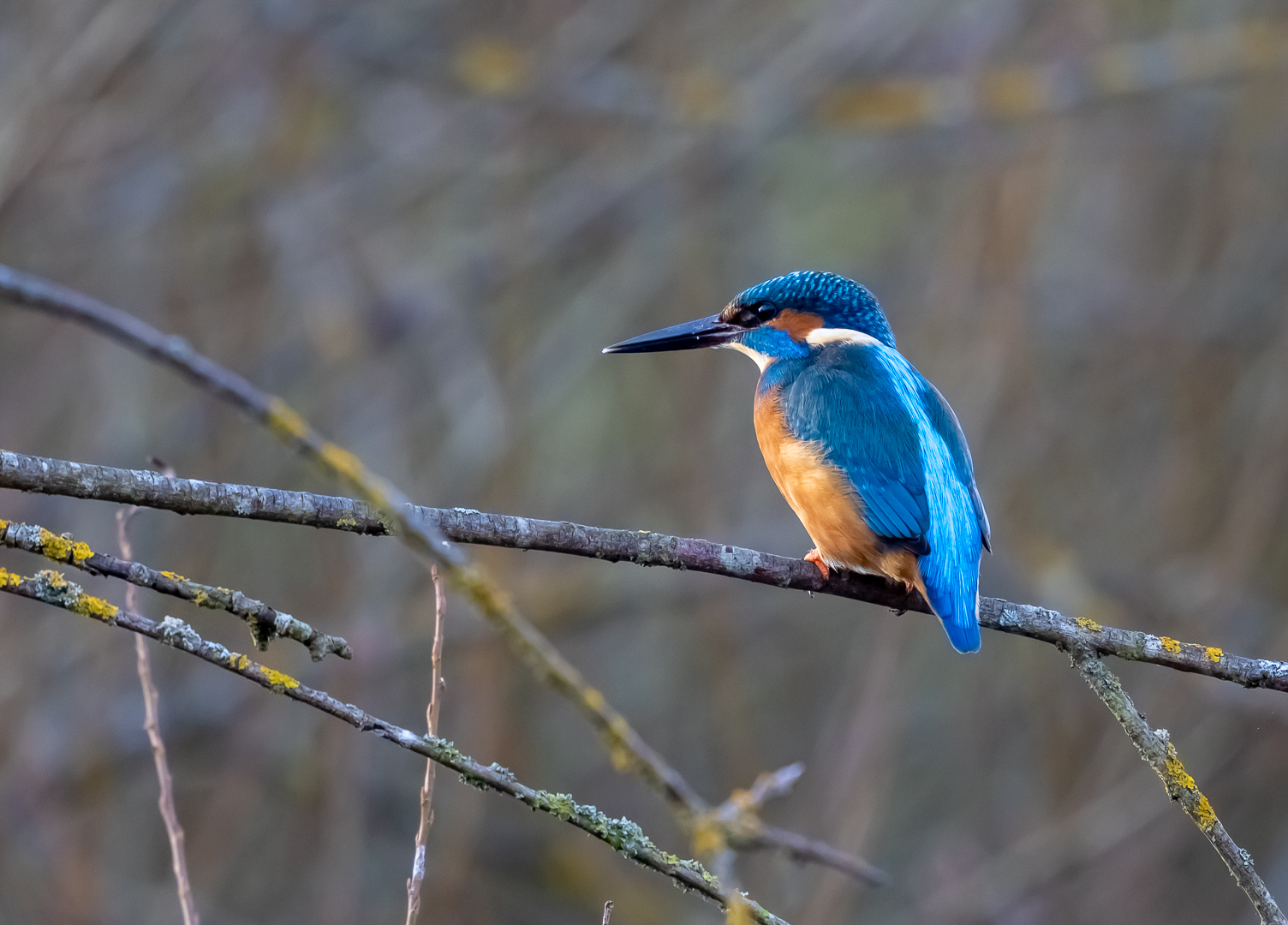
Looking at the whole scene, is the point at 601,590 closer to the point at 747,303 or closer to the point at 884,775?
the point at 884,775

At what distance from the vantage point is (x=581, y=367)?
4.27 meters

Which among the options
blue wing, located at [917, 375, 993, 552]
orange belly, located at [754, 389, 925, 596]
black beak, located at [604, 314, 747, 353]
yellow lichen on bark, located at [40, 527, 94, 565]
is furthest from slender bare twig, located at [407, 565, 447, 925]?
black beak, located at [604, 314, 747, 353]

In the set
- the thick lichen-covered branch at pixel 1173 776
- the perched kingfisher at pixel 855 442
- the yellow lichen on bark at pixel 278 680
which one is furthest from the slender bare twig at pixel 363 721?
the perched kingfisher at pixel 855 442

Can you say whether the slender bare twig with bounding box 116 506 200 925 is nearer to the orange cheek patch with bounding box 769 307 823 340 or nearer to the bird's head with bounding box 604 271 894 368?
the bird's head with bounding box 604 271 894 368

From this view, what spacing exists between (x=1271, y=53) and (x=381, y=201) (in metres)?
2.89

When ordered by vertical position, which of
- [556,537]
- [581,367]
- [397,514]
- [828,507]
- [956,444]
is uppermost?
[581,367]

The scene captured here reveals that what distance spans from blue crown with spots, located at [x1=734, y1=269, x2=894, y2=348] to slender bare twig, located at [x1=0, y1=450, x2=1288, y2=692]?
102 centimetres

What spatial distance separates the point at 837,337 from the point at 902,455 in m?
0.55

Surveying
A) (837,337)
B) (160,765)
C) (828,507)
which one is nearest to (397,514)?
(160,765)

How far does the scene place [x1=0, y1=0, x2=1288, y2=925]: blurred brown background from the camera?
357 centimetres

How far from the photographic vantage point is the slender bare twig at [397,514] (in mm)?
786

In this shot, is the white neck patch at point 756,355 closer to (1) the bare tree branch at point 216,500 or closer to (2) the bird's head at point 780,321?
(2) the bird's head at point 780,321

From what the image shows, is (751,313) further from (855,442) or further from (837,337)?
(855,442)

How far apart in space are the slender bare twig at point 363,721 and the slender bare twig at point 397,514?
0.91 feet
